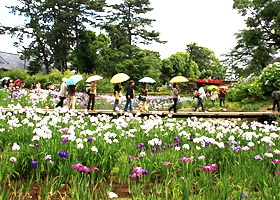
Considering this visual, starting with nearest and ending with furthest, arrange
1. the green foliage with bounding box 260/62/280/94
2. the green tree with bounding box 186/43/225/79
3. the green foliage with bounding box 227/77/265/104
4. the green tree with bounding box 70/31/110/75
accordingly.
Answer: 1. the green foliage with bounding box 260/62/280/94
2. the green foliage with bounding box 227/77/265/104
3. the green tree with bounding box 70/31/110/75
4. the green tree with bounding box 186/43/225/79

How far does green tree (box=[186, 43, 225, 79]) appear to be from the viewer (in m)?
71.7

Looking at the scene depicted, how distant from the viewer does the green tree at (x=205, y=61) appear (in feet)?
235

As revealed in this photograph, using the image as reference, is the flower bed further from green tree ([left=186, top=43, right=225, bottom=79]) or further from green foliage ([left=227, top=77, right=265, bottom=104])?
green tree ([left=186, top=43, right=225, bottom=79])

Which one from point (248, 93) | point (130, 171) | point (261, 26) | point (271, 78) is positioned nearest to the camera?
point (130, 171)

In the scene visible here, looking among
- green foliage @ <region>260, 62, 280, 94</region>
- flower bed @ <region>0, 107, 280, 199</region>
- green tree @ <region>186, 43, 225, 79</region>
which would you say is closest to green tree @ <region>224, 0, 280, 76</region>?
green foliage @ <region>260, 62, 280, 94</region>

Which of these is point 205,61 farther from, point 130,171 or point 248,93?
point 130,171

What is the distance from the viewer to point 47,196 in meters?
2.60

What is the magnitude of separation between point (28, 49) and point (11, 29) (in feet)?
10.7

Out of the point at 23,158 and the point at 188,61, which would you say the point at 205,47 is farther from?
the point at 23,158

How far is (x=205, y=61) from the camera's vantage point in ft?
246

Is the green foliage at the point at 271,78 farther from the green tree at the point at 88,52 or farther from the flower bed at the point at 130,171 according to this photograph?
the green tree at the point at 88,52

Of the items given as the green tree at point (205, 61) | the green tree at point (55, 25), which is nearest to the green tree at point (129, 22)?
the green tree at point (55, 25)

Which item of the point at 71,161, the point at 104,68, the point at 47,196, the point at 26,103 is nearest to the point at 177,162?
the point at 71,161

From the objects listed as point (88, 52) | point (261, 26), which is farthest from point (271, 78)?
point (88, 52)
